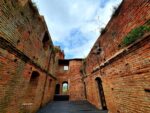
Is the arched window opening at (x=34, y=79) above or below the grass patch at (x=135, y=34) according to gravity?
below

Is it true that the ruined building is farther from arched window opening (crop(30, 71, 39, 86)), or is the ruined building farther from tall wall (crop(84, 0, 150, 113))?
arched window opening (crop(30, 71, 39, 86))

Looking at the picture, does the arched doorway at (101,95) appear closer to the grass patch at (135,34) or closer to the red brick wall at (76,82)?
the grass patch at (135,34)

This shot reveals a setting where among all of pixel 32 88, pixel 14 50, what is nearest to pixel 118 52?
pixel 14 50

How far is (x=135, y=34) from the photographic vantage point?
3.24 m

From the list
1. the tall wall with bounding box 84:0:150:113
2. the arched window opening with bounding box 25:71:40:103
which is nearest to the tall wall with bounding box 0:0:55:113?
the arched window opening with bounding box 25:71:40:103

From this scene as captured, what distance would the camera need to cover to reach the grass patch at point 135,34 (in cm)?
291

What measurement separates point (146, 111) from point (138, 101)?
353mm

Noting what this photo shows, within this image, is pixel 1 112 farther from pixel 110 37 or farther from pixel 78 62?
pixel 78 62

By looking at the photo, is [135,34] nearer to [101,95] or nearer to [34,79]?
Result: [101,95]

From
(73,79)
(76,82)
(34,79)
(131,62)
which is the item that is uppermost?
(73,79)

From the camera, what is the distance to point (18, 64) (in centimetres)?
419

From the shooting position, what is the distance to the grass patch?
2.91 meters

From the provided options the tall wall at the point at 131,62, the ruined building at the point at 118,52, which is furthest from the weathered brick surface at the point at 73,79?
the tall wall at the point at 131,62

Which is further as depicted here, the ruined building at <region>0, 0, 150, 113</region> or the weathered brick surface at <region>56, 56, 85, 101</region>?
the weathered brick surface at <region>56, 56, 85, 101</region>
